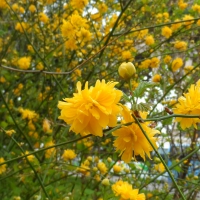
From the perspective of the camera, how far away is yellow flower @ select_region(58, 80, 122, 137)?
2.69ft

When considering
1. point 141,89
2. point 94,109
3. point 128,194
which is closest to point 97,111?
point 94,109

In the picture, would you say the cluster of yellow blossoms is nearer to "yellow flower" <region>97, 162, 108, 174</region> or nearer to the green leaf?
the green leaf

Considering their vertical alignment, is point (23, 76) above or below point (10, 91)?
above

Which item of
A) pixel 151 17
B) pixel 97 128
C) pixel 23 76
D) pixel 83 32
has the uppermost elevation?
pixel 151 17

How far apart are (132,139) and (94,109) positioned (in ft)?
0.42

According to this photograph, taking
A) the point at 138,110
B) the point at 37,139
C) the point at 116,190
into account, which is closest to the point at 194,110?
the point at 138,110

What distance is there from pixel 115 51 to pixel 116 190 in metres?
2.04

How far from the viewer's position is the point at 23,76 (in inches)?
117

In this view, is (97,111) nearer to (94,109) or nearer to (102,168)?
(94,109)

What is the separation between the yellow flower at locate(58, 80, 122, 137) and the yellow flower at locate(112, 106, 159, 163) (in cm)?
6

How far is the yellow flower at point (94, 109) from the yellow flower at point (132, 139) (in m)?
0.06

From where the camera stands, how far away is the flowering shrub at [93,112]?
0.86 m

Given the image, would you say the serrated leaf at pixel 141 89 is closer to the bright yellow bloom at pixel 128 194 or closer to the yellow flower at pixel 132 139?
the yellow flower at pixel 132 139

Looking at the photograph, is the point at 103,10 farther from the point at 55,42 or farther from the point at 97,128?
the point at 97,128
